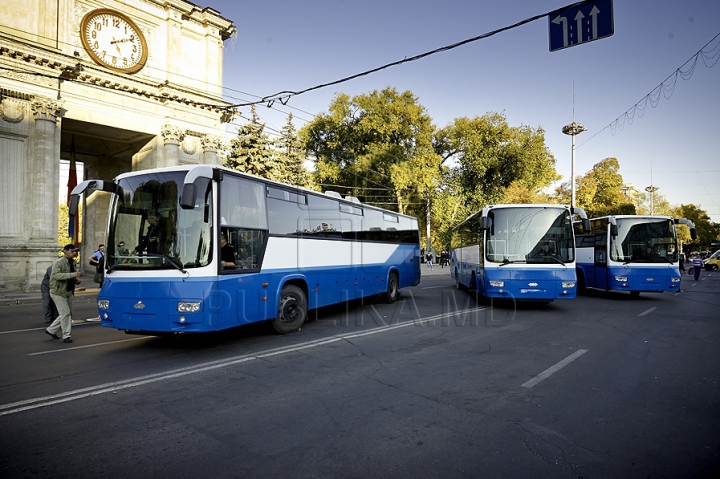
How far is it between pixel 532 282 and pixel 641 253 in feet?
19.6

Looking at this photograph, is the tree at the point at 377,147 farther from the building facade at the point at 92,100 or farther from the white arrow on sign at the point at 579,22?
the white arrow on sign at the point at 579,22

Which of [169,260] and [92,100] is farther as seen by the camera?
[92,100]

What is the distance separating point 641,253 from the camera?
15.1 meters

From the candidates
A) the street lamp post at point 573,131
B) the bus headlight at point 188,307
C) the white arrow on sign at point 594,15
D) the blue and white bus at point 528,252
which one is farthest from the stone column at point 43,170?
the street lamp post at point 573,131

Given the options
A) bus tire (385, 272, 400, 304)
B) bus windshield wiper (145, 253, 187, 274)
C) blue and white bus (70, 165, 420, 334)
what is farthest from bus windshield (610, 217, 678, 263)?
bus windshield wiper (145, 253, 187, 274)

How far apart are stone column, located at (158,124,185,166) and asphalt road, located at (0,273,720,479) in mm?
17283

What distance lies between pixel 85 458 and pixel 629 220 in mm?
16749

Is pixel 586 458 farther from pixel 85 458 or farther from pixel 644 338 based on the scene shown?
pixel 644 338

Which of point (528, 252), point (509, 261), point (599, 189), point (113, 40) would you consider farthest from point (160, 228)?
point (599, 189)

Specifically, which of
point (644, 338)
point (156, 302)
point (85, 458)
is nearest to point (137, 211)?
point (156, 302)

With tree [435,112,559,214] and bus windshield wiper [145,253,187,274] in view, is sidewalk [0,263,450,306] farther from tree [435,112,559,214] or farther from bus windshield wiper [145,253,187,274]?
tree [435,112,559,214]

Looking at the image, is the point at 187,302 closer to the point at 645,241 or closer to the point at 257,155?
the point at 645,241

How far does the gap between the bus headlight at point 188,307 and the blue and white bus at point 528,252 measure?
26.9ft

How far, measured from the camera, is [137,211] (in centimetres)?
723
